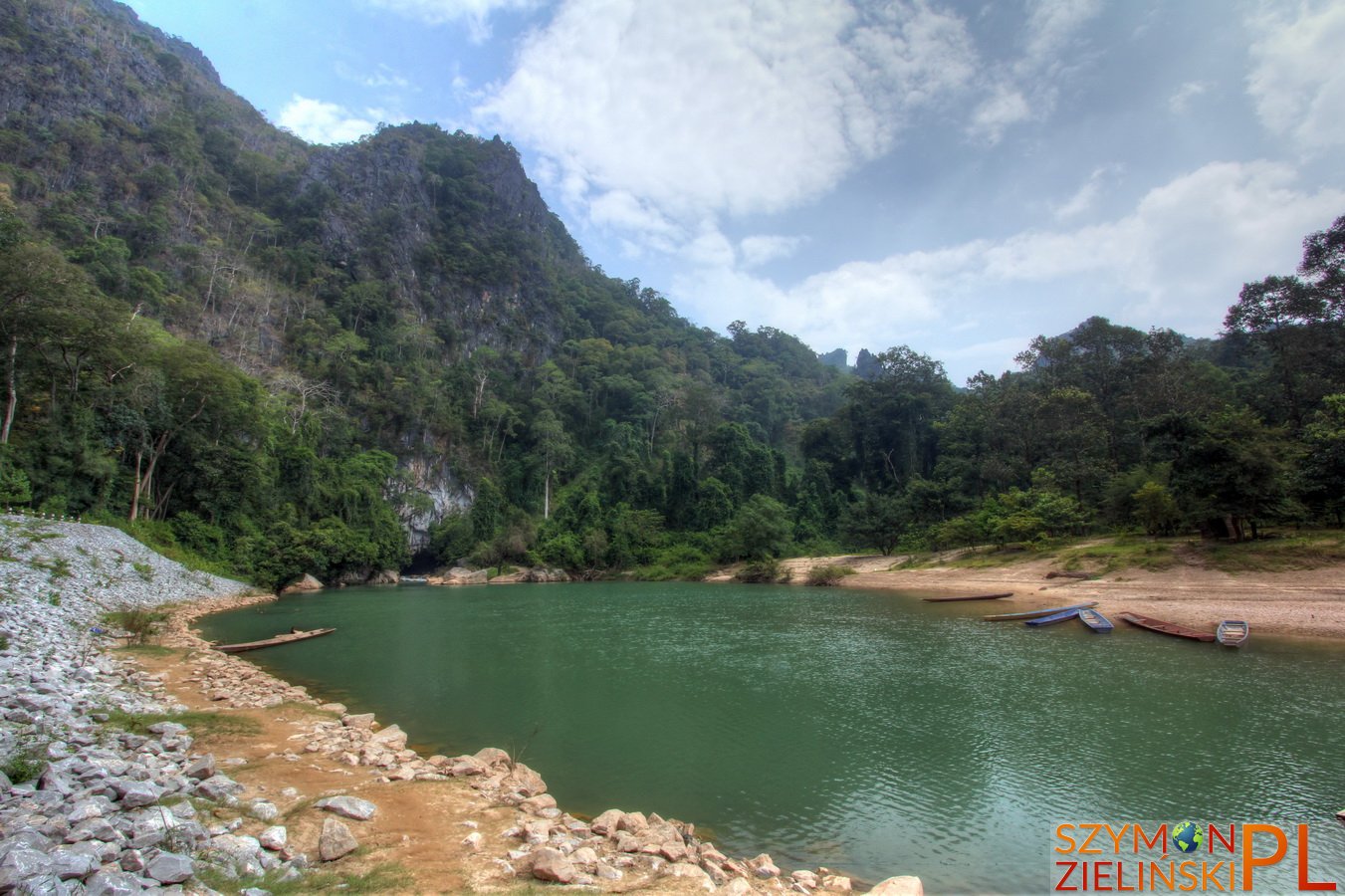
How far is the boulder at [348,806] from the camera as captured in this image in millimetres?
5582

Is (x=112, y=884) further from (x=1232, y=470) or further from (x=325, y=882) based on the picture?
(x=1232, y=470)

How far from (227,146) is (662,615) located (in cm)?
7527

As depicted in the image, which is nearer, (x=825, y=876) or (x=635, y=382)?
(x=825, y=876)

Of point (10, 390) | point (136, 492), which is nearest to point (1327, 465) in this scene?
point (10, 390)

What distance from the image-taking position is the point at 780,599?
30953 mm

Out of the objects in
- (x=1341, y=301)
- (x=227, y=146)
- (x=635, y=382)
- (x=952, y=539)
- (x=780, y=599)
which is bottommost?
(x=780, y=599)

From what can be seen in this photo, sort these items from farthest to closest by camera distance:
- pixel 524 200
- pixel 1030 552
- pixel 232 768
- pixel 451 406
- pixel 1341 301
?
pixel 524 200
pixel 451 406
pixel 1030 552
pixel 1341 301
pixel 232 768

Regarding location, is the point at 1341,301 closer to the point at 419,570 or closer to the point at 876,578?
the point at 876,578

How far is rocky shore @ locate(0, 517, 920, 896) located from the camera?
364 centimetres

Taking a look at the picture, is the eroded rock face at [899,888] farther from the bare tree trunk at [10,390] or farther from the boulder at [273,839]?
the bare tree trunk at [10,390]

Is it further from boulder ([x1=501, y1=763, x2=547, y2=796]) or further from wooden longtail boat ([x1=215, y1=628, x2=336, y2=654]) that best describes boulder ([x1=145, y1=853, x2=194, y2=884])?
wooden longtail boat ([x1=215, y1=628, x2=336, y2=654])

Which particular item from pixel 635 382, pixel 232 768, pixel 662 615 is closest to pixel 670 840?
pixel 232 768

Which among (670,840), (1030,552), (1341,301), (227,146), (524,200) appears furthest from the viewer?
(524,200)

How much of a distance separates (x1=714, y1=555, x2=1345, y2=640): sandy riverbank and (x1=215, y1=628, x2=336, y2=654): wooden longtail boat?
2500cm
